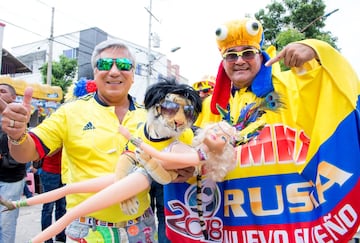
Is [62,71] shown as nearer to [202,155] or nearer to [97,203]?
[97,203]

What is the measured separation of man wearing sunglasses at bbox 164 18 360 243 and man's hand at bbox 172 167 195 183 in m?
0.09

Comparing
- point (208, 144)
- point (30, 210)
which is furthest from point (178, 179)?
point (30, 210)

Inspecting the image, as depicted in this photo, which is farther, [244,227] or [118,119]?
[118,119]

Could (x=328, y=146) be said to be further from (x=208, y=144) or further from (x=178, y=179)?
(x=178, y=179)

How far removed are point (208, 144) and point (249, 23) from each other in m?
0.77

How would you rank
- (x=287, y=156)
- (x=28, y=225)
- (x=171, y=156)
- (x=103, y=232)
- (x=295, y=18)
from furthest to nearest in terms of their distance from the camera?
(x=295, y=18) → (x=28, y=225) → (x=103, y=232) → (x=287, y=156) → (x=171, y=156)

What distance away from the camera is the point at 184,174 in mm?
1617

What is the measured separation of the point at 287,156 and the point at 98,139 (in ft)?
3.31

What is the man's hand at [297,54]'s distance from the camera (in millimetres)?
1513

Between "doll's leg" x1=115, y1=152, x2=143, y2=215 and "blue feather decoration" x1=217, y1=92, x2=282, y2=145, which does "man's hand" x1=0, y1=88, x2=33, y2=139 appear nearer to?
"doll's leg" x1=115, y1=152, x2=143, y2=215

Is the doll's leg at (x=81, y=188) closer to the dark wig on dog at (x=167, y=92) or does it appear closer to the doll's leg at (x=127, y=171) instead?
the doll's leg at (x=127, y=171)

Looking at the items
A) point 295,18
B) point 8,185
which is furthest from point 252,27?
point 295,18

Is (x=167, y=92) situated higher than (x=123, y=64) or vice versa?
(x=123, y=64)

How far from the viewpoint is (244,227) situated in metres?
1.73
